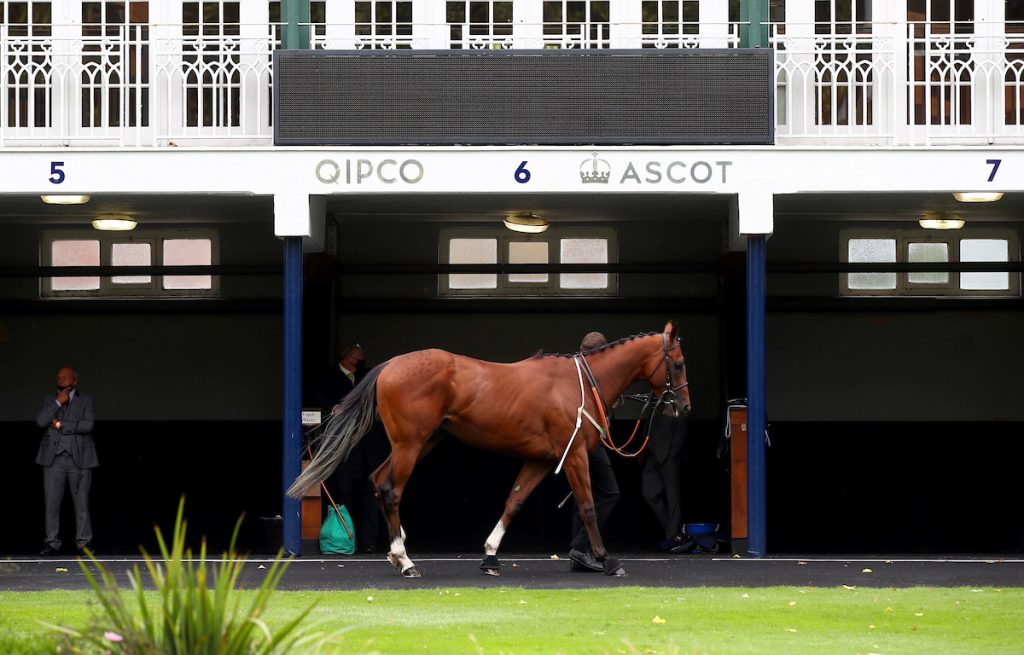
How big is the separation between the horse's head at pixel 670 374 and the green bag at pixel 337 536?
3.54 metres

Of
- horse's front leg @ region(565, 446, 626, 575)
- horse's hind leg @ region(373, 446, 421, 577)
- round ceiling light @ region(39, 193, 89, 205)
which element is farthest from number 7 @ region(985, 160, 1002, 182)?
round ceiling light @ region(39, 193, 89, 205)

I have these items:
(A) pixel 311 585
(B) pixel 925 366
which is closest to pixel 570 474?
(A) pixel 311 585

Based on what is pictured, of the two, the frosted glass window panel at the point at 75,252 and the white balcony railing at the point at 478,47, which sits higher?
the white balcony railing at the point at 478,47

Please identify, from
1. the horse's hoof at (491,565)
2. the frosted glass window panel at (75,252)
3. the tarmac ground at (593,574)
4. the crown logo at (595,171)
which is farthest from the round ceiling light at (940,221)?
the frosted glass window panel at (75,252)

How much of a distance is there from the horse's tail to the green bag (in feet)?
7.70

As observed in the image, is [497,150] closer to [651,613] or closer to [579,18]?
[579,18]

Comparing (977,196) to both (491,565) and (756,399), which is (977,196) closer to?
(756,399)

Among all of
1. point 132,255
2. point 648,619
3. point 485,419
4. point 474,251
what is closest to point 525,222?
point 474,251

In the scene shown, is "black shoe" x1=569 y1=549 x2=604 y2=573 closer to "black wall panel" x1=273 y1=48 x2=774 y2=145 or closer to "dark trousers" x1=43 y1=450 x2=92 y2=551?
"black wall panel" x1=273 y1=48 x2=774 y2=145

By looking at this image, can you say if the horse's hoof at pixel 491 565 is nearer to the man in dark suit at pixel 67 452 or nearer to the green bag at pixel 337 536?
the green bag at pixel 337 536

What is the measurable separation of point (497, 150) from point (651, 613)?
Result: 577 cm

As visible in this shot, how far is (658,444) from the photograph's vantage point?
53.2ft

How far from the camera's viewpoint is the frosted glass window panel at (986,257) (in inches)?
763

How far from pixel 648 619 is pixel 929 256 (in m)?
10.6
